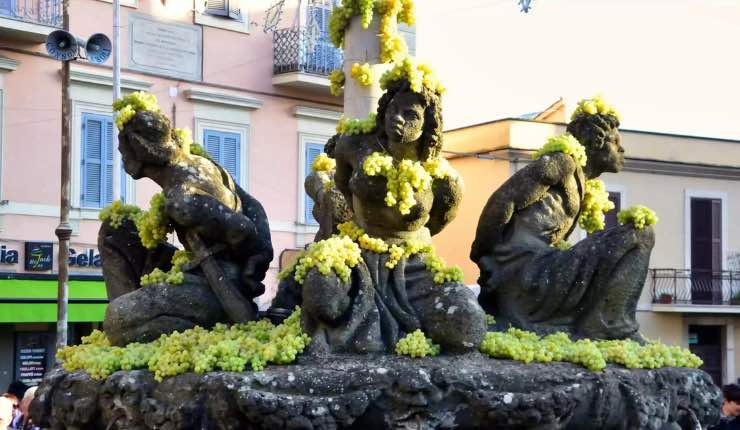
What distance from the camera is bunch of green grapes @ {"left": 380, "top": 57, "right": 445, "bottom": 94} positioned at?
823 centimetres

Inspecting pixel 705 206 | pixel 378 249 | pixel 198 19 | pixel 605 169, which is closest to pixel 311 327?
pixel 378 249

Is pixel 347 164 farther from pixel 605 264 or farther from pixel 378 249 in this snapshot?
pixel 605 264

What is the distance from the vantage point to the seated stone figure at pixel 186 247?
28.0 feet

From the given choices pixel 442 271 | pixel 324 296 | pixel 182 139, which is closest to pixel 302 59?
pixel 182 139

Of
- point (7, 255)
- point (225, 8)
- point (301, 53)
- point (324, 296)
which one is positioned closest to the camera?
point (324, 296)

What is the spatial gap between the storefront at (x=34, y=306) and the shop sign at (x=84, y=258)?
0.02 metres

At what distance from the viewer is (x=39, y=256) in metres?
23.5

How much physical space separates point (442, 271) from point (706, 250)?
26416mm

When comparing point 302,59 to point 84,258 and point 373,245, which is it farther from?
point 373,245

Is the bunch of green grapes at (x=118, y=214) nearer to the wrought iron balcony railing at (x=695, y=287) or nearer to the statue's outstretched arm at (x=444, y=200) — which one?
the statue's outstretched arm at (x=444, y=200)

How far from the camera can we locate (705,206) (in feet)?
111

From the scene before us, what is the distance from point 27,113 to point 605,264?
16.8 metres

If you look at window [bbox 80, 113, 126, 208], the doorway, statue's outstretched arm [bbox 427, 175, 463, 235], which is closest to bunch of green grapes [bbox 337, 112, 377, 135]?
statue's outstretched arm [bbox 427, 175, 463, 235]

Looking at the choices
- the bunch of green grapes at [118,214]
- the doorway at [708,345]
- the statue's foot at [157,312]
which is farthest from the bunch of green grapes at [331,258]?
the doorway at [708,345]
